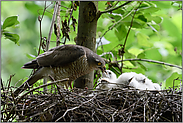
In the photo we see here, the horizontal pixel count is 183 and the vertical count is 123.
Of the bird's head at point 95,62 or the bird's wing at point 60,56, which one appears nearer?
the bird's wing at point 60,56

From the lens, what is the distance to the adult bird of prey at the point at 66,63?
2178mm

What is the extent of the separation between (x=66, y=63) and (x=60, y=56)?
0.10m

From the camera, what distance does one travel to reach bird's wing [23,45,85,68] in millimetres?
2158

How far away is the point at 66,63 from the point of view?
2207 millimetres

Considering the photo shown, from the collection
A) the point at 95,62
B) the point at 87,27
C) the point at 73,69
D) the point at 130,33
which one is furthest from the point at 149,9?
the point at 73,69

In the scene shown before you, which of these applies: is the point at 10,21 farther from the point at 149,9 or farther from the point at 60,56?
the point at 149,9

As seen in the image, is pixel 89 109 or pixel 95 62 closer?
pixel 89 109

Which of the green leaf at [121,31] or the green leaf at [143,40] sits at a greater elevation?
the green leaf at [121,31]

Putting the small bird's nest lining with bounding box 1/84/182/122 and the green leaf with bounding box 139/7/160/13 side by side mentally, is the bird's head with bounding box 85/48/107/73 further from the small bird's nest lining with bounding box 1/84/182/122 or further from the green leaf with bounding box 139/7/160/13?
the small bird's nest lining with bounding box 1/84/182/122

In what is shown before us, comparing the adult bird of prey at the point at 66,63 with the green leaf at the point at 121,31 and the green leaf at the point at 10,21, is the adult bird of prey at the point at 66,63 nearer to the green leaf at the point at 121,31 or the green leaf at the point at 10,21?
the green leaf at the point at 121,31

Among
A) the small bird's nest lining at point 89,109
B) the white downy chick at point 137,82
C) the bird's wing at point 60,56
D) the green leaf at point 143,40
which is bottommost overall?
the small bird's nest lining at point 89,109

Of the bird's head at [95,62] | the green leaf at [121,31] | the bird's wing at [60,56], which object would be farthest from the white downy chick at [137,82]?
the green leaf at [121,31]

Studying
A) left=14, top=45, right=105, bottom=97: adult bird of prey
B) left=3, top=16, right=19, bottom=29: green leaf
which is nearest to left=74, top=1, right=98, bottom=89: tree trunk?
left=14, top=45, right=105, bottom=97: adult bird of prey

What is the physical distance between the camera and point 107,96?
1477mm
